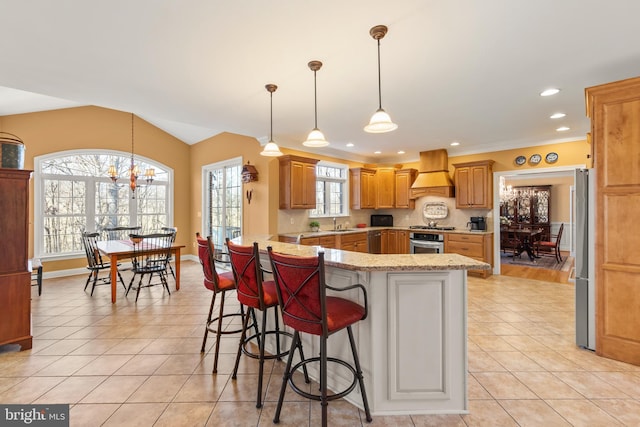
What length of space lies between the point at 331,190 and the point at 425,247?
239 cm

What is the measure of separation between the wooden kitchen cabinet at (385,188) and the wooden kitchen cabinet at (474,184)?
1.41m

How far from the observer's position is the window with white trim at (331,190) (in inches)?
259

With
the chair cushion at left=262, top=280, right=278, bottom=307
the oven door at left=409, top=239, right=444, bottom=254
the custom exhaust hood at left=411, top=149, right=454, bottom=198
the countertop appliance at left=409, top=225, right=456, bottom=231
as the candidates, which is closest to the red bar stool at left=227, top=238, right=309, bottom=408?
the chair cushion at left=262, top=280, right=278, bottom=307

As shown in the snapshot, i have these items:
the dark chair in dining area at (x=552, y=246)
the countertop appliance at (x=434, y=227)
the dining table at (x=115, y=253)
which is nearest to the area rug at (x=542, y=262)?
the dark chair in dining area at (x=552, y=246)

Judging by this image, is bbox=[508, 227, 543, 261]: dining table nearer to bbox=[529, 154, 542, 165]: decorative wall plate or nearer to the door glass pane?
bbox=[529, 154, 542, 165]: decorative wall plate

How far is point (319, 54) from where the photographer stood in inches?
96.9

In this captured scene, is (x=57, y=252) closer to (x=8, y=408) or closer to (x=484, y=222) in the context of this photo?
(x=8, y=408)

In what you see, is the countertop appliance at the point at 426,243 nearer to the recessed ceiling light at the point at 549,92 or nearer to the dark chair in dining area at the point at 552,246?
the recessed ceiling light at the point at 549,92

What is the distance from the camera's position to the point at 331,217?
21.8ft

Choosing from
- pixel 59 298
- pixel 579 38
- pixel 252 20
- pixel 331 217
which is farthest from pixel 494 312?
pixel 59 298

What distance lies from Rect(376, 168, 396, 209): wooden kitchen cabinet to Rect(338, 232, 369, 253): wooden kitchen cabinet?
109 centimetres

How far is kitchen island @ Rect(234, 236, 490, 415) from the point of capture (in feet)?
6.20

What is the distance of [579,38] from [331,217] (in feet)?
16.2

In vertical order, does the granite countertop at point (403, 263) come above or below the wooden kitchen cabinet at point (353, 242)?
above
